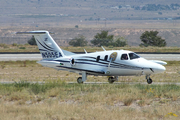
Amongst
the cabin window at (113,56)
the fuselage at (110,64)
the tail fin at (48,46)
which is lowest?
the fuselage at (110,64)

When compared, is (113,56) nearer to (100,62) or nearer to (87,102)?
(100,62)

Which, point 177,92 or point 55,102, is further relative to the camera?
point 177,92

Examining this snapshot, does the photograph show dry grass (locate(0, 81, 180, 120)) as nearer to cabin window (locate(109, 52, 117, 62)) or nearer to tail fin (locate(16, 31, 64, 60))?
cabin window (locate(109, 52, 117, 62))

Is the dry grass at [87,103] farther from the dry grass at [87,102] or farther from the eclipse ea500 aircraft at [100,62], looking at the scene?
the eclipse ea500 aircraft at [100,62]

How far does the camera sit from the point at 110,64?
22656mm

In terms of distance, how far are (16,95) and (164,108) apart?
330 inches

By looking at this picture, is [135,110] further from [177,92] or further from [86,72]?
[86,72]

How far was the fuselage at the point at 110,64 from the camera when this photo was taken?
2170 cm

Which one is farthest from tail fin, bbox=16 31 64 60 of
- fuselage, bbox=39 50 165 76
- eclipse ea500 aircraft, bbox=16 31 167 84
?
fuselage, bbox=39 50 165 76

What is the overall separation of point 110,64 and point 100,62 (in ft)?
2.74

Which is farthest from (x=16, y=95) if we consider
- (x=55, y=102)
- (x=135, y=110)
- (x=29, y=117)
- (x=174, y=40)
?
(x=174, y=40)

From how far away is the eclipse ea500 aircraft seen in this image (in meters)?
21.8

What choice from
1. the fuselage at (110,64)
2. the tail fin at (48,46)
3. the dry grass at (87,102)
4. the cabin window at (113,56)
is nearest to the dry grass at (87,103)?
the dry grass at (87,102)

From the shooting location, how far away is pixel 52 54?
24.7 metres
